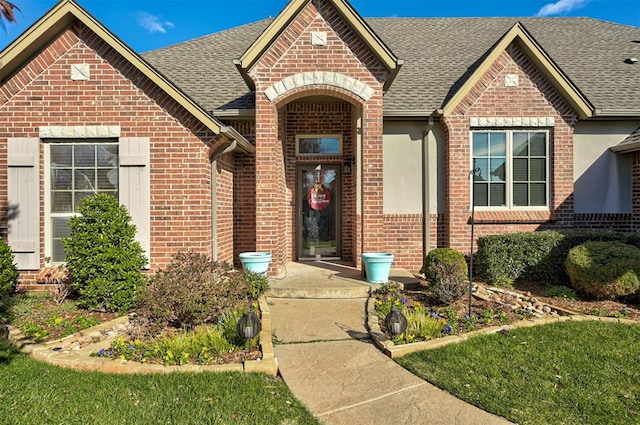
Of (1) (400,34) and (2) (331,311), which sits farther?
(1) (400,34)

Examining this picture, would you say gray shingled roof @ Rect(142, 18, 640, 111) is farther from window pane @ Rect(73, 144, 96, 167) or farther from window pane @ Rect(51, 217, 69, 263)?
window pane @ Rect(51, 217, 69, 263)

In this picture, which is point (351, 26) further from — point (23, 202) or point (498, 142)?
point (23, 202)

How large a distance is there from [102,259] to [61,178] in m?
2.36

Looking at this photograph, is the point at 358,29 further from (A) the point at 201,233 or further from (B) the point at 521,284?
(B) the point at 521,284

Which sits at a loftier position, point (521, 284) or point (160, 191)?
point (160, 191)

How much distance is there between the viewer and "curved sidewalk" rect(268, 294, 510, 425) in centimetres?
308

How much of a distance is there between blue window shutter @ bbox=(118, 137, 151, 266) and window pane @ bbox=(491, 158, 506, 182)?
7.43m

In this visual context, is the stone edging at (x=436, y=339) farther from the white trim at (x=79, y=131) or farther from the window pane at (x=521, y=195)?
the white trim at (x=79, y=131)

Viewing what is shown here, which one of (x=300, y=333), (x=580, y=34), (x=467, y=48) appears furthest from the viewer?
(x=580, y=34)

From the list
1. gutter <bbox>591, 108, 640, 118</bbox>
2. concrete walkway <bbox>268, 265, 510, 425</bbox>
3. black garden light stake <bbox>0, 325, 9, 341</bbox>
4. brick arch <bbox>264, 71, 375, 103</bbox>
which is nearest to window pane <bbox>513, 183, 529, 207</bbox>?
gutter <bbox>591, 108, 640, 118</bbox>

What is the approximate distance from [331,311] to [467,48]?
978 cm

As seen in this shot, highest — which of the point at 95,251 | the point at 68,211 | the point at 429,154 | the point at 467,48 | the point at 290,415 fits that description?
the point at 467,48

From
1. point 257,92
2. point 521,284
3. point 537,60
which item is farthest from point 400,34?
point 521,284

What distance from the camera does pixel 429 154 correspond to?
8.62 meters
